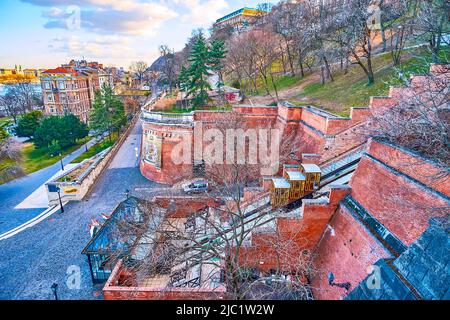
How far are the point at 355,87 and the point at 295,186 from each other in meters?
11.5

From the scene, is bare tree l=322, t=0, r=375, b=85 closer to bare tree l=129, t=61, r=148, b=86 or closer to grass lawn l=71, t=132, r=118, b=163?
grass lawn l=71, t=132, r=118, b=163

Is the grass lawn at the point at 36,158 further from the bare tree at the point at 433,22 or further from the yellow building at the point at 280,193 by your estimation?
the bare tree at the point at 433,22

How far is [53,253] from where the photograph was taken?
11.2 meters

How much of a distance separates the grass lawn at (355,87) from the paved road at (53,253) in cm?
1500

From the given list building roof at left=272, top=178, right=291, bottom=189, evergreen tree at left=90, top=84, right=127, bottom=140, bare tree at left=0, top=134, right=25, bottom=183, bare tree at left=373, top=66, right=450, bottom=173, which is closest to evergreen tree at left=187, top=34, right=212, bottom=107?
evergreen tree at left=90, top=84, right=127, bottom=140

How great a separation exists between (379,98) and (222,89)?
1886cm

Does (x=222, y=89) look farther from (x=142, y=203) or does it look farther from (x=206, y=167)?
(x=142, y=203)

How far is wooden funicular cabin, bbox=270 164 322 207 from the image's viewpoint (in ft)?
34.4

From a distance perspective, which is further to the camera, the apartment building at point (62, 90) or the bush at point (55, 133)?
the apartment building at point (62, 90)

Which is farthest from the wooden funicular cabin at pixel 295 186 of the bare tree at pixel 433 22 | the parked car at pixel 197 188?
the parked car at pixel 197 188

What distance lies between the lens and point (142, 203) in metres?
12.8

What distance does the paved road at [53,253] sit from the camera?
9383 millimetres

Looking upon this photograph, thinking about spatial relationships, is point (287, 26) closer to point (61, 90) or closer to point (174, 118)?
point (174, 118)

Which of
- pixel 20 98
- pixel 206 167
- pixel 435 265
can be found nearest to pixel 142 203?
pixel 206 167
